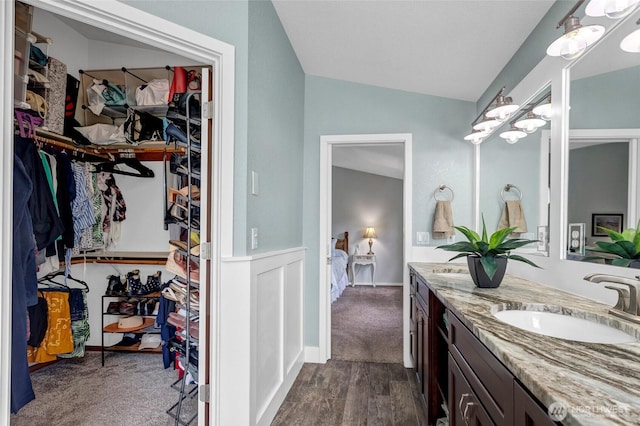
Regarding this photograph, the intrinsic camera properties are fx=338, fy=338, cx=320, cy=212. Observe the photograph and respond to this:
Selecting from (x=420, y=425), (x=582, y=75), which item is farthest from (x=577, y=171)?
Answer: (x=420, y=425)

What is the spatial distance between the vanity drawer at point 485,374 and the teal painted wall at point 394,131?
1830 millimetres

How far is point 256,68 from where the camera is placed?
74.7 inches

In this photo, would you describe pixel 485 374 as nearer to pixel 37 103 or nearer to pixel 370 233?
pixel 37 103

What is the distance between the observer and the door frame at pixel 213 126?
1177mm

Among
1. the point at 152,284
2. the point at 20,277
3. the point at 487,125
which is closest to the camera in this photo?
the point at 20,277

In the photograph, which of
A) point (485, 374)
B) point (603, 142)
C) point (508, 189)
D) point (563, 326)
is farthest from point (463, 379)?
point (508, 189)

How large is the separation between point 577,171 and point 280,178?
1.69 m

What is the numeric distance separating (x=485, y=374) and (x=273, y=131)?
1781mm

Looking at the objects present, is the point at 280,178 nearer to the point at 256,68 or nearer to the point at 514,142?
the point at 256,68

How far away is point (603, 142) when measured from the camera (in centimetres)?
136

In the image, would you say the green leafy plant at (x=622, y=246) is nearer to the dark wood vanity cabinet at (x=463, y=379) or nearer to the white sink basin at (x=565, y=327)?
the white sink basin at (x=565, y=327)

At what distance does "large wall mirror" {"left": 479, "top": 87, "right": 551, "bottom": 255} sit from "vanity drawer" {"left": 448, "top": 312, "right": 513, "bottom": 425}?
93cm

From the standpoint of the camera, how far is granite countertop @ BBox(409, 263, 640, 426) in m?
0.56

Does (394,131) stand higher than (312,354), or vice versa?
(394,131)
